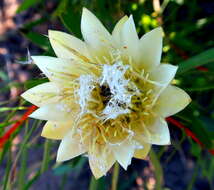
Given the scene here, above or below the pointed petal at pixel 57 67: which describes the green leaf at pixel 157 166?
below

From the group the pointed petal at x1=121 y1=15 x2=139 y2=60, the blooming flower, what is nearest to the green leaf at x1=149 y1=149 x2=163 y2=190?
the blooming flower

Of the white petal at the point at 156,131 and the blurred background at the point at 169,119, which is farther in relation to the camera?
the blurred background at the point at 169,119

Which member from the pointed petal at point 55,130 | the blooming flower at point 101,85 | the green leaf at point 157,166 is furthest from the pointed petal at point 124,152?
the green leaf at point 157,166

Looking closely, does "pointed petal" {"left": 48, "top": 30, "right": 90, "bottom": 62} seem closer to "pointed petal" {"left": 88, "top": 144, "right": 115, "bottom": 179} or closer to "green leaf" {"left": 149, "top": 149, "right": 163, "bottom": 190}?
"pointed petal" {"left": 88, "top": 144, "right": 115, "bottom": 179}

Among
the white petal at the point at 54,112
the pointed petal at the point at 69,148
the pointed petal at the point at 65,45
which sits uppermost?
the pointed petal at the point at 65,45

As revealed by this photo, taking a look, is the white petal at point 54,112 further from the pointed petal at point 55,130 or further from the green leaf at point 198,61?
the green leaf at point 198,61

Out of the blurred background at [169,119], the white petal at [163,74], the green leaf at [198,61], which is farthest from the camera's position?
the blurred background at [169,119]

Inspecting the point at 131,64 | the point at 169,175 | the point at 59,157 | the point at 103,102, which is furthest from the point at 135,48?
the point at 169,175
